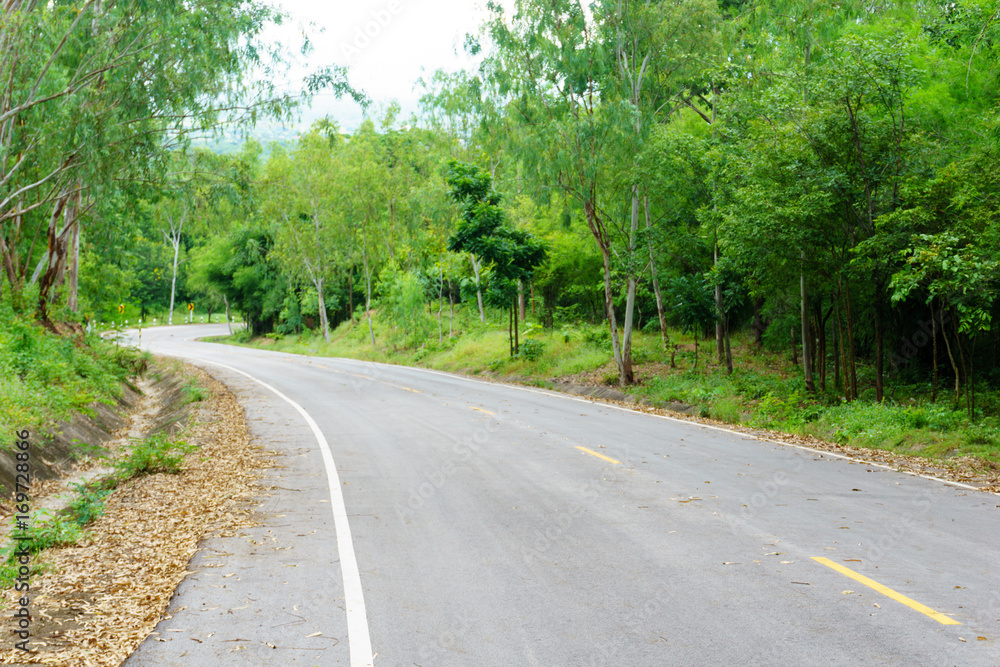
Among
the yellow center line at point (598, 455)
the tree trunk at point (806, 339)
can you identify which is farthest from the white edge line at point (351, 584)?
the tree trunk at point (806, 339)

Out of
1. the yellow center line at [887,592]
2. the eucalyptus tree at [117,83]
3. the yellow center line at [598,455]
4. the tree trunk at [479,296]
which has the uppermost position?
the eucalyptus tree at [117,83]

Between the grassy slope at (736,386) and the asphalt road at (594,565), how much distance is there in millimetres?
3070

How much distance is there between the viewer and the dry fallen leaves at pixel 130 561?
198 inches

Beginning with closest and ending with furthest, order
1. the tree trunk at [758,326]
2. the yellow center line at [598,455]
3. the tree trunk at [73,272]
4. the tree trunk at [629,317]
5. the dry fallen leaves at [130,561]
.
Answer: the dry fallen leaves at [130,561], the yellow center line at [598,455], the tree trunk at [629,317], the tree trunk at [73,272], the tree trunk at [758,326]

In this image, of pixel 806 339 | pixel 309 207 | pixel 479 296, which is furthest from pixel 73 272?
pixel 309 207

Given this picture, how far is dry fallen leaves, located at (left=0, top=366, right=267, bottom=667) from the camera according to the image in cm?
503

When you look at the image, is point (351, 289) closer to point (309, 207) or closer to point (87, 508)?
point (309, 207)

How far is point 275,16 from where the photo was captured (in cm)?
1914

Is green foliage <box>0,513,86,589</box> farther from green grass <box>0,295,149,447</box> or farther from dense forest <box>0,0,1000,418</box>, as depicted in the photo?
dense forest <box>0,0,1000,418</box>

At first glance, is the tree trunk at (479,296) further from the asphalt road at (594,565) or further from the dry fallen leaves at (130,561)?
the dry fallen leaves at (130,561)

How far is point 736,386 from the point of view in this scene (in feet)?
70.4

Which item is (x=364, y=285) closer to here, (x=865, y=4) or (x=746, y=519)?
(x=865, y=4)

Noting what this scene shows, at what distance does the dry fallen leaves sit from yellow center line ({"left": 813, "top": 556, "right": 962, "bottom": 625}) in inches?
202

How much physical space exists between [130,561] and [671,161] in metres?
19.4
